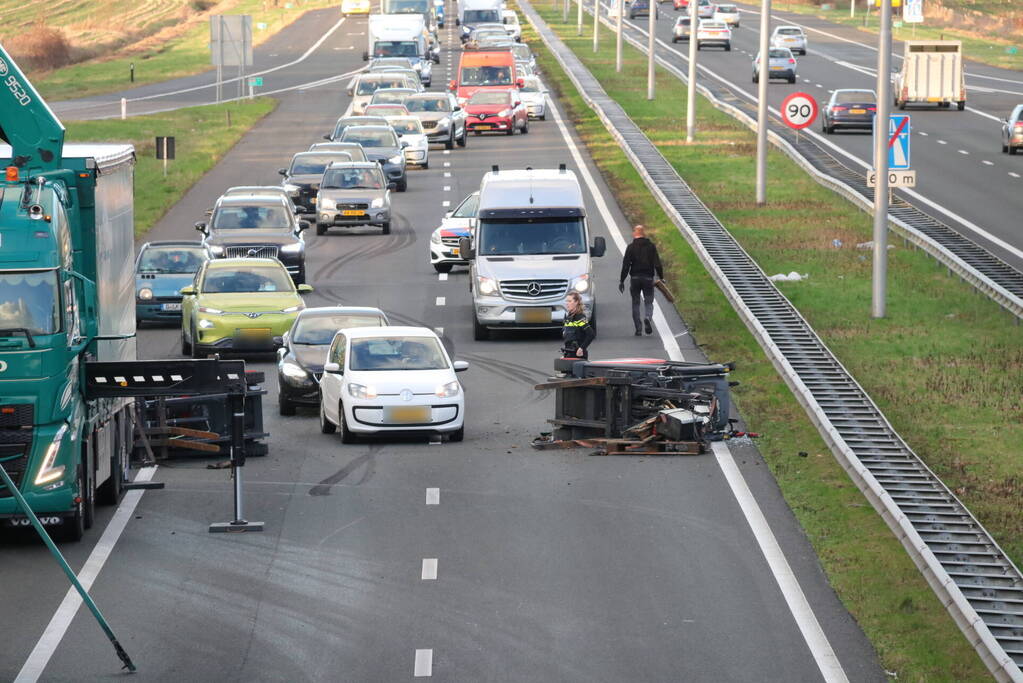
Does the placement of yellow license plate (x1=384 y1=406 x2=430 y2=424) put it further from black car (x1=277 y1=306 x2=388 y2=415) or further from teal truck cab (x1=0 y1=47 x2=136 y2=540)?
teal truck cab (x1=0 y1=47 x2=136 y2=540)

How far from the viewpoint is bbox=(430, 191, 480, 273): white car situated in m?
36.1

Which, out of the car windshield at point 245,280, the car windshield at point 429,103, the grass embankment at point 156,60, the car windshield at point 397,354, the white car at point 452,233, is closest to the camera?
the car windshield at point 397,354

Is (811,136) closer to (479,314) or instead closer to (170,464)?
(479,314)

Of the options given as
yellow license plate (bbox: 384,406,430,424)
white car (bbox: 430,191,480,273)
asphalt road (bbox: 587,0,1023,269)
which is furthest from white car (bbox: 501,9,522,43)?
yellow license plate (bbox: 384,406,430,424)

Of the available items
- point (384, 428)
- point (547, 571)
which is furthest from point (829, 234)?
point (547, 571)

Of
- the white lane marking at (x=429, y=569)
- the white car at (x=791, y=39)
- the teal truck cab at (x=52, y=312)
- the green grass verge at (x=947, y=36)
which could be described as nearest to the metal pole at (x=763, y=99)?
the teal truck cab at (x=52, y=312)

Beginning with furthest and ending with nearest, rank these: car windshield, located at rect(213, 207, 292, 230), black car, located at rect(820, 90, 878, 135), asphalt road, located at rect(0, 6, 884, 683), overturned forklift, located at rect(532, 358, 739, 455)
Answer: black car, located at rect(820, 90, 878, 135)
car windshield, located at rect(213, 207, 292, 230)
overturned forklift, located at rect(532, 358, 739, 455)
asphalt road, located at rect(0, 6, 884, 683)

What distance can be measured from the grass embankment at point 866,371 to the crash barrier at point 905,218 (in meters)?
0.31

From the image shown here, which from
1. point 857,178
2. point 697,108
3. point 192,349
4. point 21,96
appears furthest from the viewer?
point 697,108

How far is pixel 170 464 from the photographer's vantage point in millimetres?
20844

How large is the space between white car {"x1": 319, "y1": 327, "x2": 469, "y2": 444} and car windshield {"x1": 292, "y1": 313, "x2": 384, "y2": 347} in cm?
251

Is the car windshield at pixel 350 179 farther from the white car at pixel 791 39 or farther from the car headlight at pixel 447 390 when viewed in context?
the white car at pixel 791 39

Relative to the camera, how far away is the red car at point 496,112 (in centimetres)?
6134

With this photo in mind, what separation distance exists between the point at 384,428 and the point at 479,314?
7.77 metres
